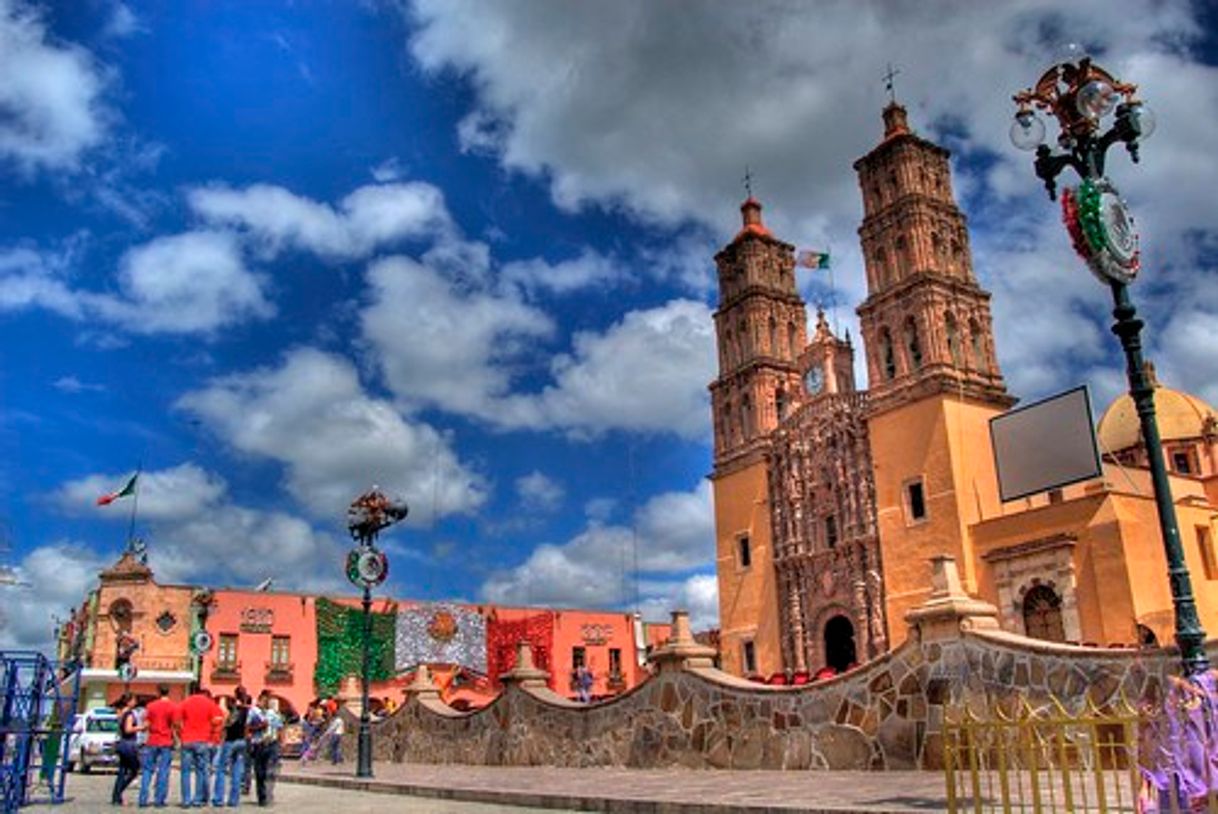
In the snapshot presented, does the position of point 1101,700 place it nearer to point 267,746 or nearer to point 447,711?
point 267,746

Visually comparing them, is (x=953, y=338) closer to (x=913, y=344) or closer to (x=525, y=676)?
(x=913, y=344)

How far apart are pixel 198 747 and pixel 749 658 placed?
31.1m

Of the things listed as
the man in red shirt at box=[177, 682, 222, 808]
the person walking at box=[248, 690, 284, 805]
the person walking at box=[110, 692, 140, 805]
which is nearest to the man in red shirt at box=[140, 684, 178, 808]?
the man in red shirt at box=[177, 682, 222, 808]

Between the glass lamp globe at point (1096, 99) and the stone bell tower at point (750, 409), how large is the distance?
32327 mm

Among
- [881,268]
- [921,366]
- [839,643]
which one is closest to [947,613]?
[921,366]

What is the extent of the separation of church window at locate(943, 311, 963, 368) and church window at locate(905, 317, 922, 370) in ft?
→ 3.30

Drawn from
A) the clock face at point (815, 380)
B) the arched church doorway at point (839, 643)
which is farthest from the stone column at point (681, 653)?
the clock face at point (815, 380)

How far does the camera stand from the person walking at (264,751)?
39.9ft

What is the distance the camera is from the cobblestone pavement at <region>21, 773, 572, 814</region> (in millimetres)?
10969

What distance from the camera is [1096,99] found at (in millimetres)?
8484

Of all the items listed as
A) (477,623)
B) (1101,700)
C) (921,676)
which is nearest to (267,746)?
(921,676)

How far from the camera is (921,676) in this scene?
454 inches

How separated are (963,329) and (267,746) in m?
29.6

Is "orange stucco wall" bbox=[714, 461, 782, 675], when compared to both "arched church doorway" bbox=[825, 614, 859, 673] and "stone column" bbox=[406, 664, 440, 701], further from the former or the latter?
"stone column" bbox=[406, 664, 440, 701]
